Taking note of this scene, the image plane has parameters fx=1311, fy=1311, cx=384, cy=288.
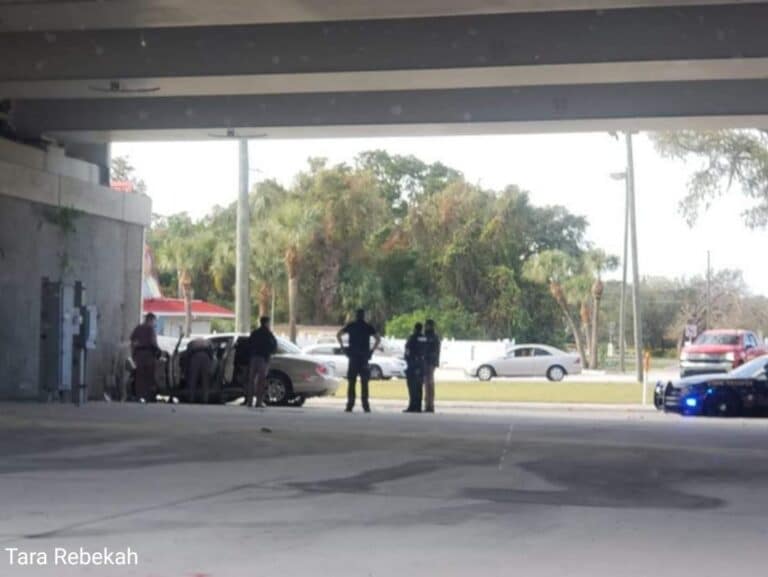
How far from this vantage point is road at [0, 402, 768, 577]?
8477 millimetres

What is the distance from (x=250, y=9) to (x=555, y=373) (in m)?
34.6

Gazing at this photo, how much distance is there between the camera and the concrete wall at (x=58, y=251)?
23.8 metres

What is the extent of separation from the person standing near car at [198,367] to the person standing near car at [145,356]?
0.74m

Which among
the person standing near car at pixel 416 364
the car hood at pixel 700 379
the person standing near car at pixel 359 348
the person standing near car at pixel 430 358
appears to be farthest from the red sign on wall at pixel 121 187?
the car hood at pixel 700 379

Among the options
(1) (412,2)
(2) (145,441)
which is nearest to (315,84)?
(1) (412,2)

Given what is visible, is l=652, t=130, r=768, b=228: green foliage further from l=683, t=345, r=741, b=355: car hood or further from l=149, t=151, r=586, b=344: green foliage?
l=149, t=151, r=586, b=344: green foliage

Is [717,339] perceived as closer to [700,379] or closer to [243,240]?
[243,240]

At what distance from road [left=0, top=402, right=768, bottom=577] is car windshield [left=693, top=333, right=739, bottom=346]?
914 inches

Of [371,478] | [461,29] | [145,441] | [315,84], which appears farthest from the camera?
[315,84]

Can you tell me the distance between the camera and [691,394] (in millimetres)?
24391

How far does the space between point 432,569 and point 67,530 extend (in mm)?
2712

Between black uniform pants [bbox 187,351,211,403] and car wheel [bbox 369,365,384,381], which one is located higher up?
black uniform pants [bbox 187,351,211,403]

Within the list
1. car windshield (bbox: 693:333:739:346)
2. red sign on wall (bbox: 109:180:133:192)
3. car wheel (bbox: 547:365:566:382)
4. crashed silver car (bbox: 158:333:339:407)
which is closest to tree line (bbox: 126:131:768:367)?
red sign on wall (bbox: 109:180:133:192)

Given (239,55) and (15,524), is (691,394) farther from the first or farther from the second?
(15,524)
